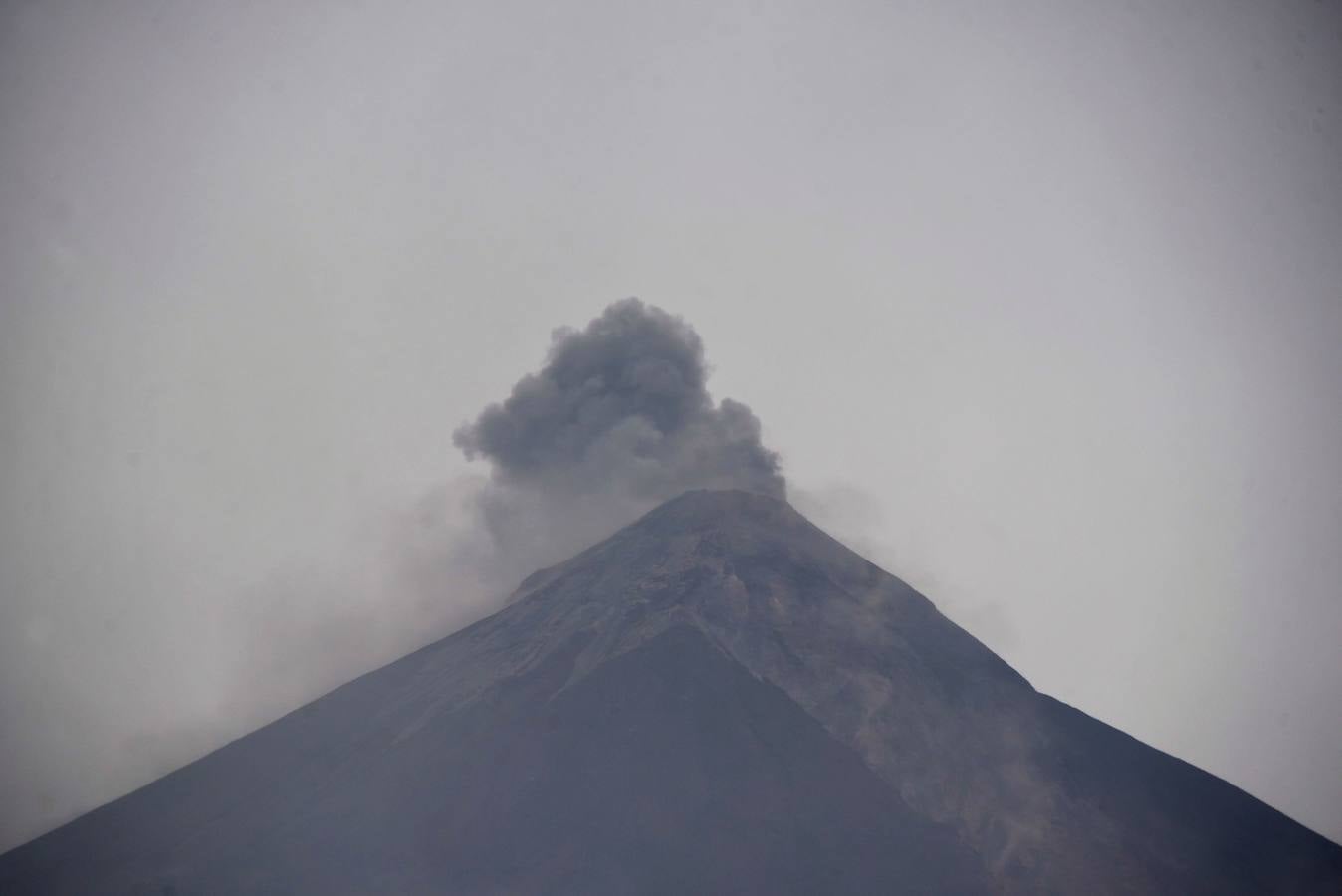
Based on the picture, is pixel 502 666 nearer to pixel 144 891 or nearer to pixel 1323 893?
pixel 144 891

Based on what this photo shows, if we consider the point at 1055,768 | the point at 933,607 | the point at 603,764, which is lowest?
the point at 603,764

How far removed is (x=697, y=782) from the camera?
47.2 meters

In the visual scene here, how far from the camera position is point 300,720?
58.0 m

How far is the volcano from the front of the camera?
43375mm

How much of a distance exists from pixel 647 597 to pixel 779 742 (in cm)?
1174

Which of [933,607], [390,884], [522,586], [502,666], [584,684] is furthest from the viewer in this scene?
[522,586]

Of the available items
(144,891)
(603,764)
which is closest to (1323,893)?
(603,764)

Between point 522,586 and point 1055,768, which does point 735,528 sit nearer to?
point 522,586

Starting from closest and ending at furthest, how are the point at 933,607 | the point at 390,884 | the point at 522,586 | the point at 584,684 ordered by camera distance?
the point at 390,884, the point at 584,684, the point at 933,607, the point at 522,586

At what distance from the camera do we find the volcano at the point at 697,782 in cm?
4338

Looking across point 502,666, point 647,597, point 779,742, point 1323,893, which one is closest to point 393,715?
point 502,666

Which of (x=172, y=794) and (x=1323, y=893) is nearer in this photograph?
(x=1323, y=893)

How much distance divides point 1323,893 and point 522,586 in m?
44.7

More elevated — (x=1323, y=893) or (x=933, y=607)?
(x=933, y=607)
